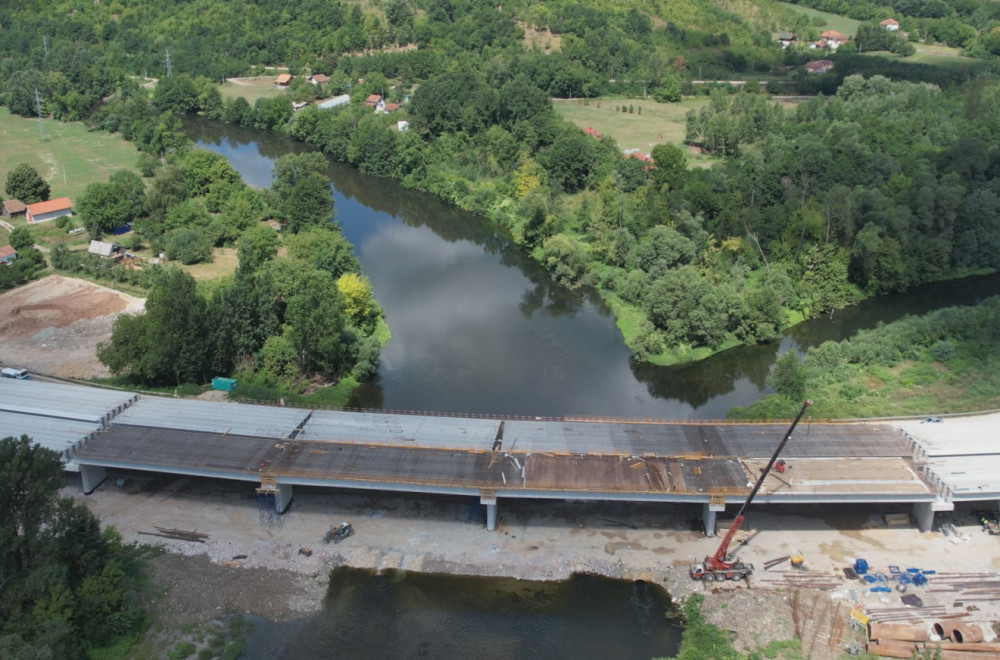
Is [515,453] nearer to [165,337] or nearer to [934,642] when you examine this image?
[934,642]

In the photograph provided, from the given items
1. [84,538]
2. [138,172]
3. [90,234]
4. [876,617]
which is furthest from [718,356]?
[138,172]

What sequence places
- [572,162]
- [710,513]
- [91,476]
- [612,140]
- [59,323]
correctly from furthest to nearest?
[612,140] < [572,162] < [59,323] < [91,476] < [710,513]

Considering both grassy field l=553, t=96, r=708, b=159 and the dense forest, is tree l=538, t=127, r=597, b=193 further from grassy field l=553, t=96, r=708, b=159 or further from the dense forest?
grassy field l=553, t=96, r=708, b=159

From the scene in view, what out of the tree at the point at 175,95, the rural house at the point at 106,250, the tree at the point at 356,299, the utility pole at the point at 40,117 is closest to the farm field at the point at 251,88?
the tree at the point at 175,95

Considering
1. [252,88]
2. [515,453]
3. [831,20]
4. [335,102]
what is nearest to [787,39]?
[831,20]

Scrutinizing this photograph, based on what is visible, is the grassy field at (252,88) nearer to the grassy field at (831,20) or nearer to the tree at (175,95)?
the tree at (175,95)

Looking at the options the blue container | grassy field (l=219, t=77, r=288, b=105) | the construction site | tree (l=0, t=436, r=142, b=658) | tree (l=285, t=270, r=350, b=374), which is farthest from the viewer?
grassy field (l=219, t=77, r=288, b=105)

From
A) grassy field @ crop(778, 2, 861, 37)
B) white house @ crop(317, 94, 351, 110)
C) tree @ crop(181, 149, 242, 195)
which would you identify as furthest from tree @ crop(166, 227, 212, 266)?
grassy field @ crop(778, 2, 861, 37)
